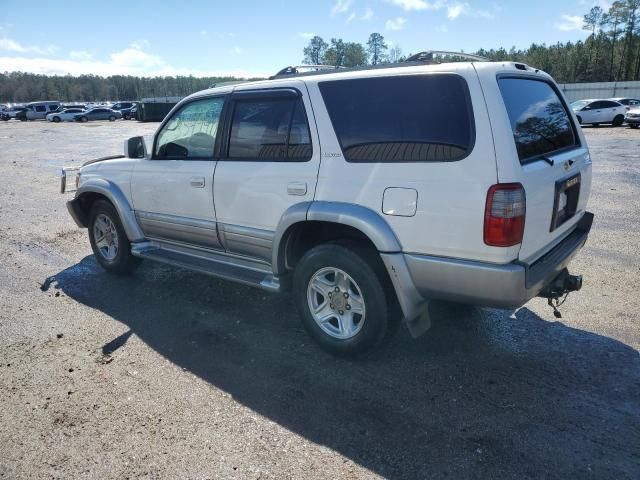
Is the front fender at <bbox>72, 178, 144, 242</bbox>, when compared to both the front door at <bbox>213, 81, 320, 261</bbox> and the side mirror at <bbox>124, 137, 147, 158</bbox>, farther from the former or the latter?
the front door at <bbox>213, 81, 320, 261</bbox>

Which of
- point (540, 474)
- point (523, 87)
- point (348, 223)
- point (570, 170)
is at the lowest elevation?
point (540, 474)

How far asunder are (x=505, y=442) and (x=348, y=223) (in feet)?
5.32

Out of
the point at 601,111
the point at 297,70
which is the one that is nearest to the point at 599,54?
the point at 601,111

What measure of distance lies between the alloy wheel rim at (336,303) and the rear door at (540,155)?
1.18 metres

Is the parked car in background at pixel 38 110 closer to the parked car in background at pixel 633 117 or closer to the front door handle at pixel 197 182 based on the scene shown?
the parked car in background at pixel 633 117

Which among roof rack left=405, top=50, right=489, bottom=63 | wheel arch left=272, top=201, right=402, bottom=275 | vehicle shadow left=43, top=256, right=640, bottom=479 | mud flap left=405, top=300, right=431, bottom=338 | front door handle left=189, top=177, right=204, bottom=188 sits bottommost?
vehicle shadow left=43, top=256, right=640, bottom=479

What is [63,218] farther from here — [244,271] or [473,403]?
[473,403]

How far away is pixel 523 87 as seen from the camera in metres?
3.42

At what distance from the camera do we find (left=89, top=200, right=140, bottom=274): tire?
17.7 feet

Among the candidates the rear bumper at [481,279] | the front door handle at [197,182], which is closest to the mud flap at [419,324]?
the rear bumper at [481,279]

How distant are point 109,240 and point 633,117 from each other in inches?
1141

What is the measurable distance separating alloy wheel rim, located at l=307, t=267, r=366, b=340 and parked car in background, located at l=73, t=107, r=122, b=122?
5407 centimetres

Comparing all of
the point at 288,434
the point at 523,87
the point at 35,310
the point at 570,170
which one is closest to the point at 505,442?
the point at 288,434

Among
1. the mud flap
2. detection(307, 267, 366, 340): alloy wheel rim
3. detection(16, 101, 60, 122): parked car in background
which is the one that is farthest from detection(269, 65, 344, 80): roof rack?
detection(16, 101, 60, 122): parked car in background
